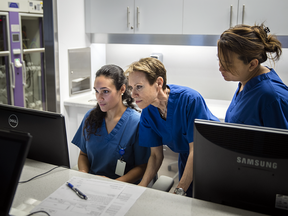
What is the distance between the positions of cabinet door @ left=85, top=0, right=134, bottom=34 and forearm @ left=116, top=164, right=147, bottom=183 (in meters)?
1.66

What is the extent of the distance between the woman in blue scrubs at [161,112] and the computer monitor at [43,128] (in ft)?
1.36

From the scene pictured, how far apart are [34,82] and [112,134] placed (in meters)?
2.29

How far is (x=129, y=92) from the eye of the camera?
1750 millimetres

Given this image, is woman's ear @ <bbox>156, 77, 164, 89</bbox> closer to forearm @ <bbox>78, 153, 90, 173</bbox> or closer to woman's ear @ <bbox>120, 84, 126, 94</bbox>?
woman's ear @ <bbox>120, 84, 126, 94</bbox>

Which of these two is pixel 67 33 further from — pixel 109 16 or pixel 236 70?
pixel 236 70

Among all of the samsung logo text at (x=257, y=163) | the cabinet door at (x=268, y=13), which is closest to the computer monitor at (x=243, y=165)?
the samsung logo text at (x=257, y=163)

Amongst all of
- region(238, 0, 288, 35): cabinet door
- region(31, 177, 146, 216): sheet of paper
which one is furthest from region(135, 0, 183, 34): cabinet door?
region(31, 177, 146, 216): sheet of paper

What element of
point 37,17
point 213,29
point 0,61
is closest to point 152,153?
point 213,29

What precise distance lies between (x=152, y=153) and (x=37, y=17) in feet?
8.49

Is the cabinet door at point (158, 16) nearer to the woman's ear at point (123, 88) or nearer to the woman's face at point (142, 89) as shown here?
the woman's ear at point (123, 88)

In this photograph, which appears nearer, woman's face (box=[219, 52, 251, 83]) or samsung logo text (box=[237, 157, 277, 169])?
samsung logo text (box=[237, 157, 277, 169])

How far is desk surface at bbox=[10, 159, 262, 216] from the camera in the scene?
96cm

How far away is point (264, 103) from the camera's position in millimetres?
1170

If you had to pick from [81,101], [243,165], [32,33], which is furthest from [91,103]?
[243,165]
